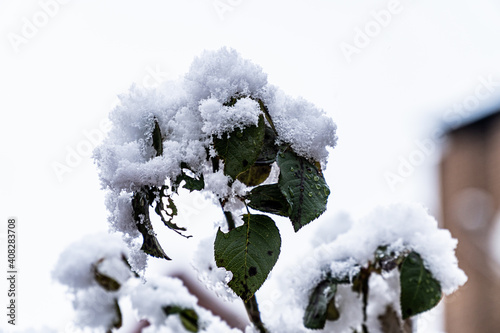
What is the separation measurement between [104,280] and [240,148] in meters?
0.48

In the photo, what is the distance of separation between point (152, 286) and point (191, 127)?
495 mm

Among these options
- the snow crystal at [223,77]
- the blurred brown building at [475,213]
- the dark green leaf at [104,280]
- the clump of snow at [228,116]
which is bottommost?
the dark green leaf at [104,280]

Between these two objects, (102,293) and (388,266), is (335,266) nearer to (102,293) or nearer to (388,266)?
(388,266)

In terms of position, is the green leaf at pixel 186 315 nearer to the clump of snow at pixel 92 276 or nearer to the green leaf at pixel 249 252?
the clump of snow at pixel 92 276

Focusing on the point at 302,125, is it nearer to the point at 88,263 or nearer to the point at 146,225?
the point at 146,225

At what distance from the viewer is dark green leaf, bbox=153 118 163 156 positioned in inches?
24.5

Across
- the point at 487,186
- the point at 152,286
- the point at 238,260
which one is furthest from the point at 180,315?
the point at 487,186

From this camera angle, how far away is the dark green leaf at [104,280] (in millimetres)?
911

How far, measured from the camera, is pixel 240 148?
0.59 metres

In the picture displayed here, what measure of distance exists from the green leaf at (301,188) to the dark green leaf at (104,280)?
0.48 meters

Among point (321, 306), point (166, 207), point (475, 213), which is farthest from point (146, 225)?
point (475, 213)

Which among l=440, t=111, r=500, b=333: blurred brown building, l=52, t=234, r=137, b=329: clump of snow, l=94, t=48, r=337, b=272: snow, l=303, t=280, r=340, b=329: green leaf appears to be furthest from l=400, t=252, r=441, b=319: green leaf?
l=440, t=111, r=500, b=333: blurred brown building

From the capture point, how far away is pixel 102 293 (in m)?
0.92

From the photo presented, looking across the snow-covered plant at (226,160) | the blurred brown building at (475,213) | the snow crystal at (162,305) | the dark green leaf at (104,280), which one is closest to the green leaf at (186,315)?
the snow crystal at (162,305)
